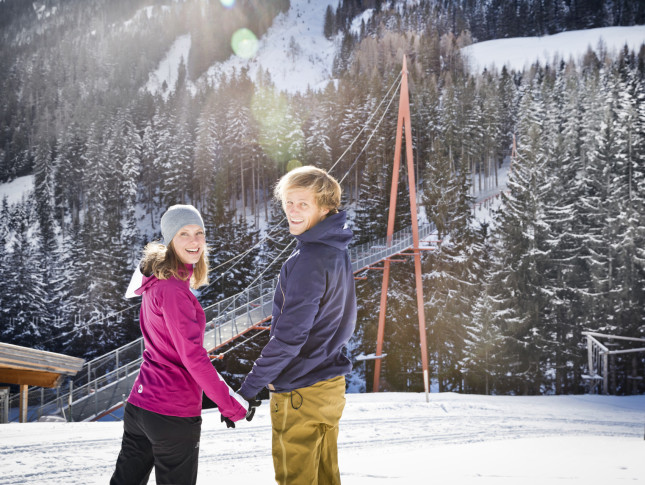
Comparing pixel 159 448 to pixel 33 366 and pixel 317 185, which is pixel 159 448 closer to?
pixel 317 185

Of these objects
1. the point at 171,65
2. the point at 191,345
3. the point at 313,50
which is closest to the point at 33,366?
the point at 191,345

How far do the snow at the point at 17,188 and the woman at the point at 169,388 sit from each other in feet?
178

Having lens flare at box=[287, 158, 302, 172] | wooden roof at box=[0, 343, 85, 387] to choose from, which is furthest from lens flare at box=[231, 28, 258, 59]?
wooden roof at box=[0, 343, 85, 387]

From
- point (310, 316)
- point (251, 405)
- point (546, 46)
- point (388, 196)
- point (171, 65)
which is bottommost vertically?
point (251, 405)

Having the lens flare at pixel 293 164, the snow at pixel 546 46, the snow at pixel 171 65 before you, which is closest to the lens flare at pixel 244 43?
the snow at pixel 171 65

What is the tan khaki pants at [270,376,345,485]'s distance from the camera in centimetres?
198

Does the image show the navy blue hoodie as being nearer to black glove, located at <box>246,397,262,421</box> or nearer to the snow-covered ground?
black glove, located at <box>246,397,262,421</box>

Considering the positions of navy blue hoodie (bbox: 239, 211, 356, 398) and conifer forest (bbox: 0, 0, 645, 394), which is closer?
navy blue hoodie (bbox: 239, 211, 356, 398)

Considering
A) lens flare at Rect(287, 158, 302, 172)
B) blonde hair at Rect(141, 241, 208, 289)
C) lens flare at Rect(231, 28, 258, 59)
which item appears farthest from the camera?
lens flare at Rect(231, 28, 258, 59)

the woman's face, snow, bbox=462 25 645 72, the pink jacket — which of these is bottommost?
the pink jacket

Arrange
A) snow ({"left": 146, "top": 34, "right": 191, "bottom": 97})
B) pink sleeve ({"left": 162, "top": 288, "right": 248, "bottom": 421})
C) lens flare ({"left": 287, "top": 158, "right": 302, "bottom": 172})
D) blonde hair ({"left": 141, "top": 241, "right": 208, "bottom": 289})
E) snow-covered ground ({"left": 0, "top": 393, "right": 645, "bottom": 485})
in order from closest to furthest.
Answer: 1. pink sleeve ({"left": 162, "top": 288, "right": 248, "bottom": 421})
2. blonde hair ({"left": 141, "top": 241, "right": 208, "bottom": 289})
3. snow-covered ground ({"left": 0, "top": 393, "right": 645, "bottom": 485})
4. lens flare ({"left": 287, "top": 158, "right": 302, "bottom": 172})
5. snow ({"left": 146, "top": 34, "right": 191, "bottom": 97})

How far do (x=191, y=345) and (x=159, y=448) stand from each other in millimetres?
424

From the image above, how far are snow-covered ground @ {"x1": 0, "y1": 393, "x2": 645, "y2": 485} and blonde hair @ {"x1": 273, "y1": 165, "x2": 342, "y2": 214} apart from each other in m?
2.23

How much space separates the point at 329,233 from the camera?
2.07 metres
